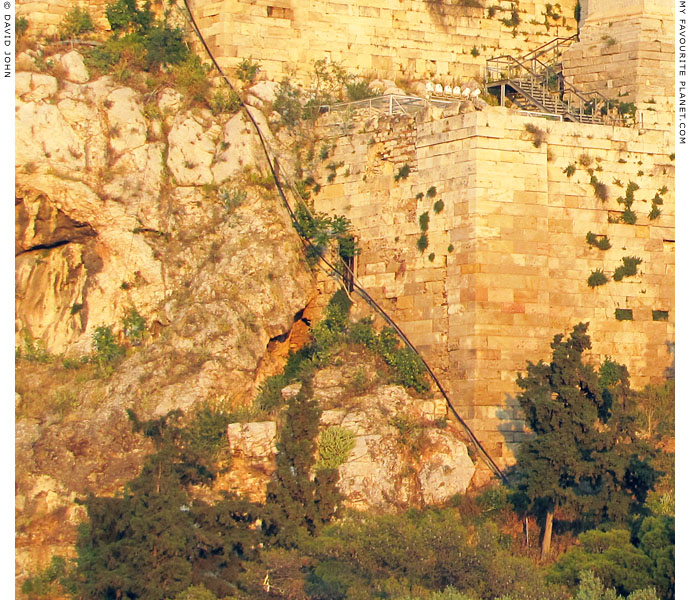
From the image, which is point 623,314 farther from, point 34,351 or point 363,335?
point 34,351

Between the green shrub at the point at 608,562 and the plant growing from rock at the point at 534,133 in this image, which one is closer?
the green shrub at the point at 608,562

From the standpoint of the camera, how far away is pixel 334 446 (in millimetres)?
32562

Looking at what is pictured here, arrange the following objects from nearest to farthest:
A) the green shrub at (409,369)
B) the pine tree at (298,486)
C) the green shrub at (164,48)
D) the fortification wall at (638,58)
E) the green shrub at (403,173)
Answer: the pine tree at (298,486) → the green shrub at (409,369) → the green shrub at (403,173) → the fortification wall at (638,58) → the green shrub at (164,48)

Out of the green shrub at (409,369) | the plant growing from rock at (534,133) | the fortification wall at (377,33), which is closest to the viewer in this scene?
the green shrub at (409,369)

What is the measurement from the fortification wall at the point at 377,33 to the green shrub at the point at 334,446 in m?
8.55

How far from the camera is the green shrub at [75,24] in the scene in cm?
3797

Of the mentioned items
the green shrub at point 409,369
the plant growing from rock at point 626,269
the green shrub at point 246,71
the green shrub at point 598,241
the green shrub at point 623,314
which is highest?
the green shrub at point 246,71

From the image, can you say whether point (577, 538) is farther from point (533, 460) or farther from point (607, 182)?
point (607, 182)

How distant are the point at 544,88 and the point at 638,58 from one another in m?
2.15

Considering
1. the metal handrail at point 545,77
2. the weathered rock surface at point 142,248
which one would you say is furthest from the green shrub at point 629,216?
the weathered rock surface at point 142,248

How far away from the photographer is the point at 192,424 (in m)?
33.1

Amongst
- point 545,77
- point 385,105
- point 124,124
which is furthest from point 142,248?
point 545,77

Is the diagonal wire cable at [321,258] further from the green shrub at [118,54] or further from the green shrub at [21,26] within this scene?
the green shrub at [21,26]

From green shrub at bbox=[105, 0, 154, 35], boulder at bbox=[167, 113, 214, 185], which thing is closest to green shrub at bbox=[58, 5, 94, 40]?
green shrub at bbox=[105, 0, 154, 35]
